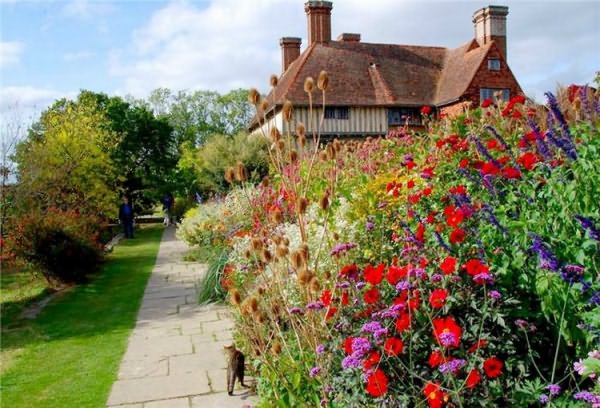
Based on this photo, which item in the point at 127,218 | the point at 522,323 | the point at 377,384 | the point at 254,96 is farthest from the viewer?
the point at 127,218

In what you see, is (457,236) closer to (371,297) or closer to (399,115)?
(371,297)

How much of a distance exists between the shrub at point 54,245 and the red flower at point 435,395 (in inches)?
291

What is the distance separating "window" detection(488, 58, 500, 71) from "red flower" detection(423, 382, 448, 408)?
24596 millimetres

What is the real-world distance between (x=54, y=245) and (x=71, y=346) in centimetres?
348

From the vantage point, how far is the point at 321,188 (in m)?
6.15

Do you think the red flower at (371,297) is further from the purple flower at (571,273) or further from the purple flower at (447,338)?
the purple flower at (571,273)

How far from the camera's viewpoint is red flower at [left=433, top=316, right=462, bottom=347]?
6.77 ft

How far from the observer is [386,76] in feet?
82.5

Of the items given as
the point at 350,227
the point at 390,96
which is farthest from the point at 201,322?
the point at 390,96

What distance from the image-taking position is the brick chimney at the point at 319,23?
25.7 metres

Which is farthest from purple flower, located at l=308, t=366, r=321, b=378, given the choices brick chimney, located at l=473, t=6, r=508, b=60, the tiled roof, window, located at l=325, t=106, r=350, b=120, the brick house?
brick chimney, located at l=473, t=6, r=508, b=60

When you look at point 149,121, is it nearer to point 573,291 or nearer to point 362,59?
point 362,59

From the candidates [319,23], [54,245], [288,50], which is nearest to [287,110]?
[54,245]

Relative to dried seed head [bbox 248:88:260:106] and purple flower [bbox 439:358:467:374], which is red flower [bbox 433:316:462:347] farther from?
dried seed head [bbox 248:88:260:106]
